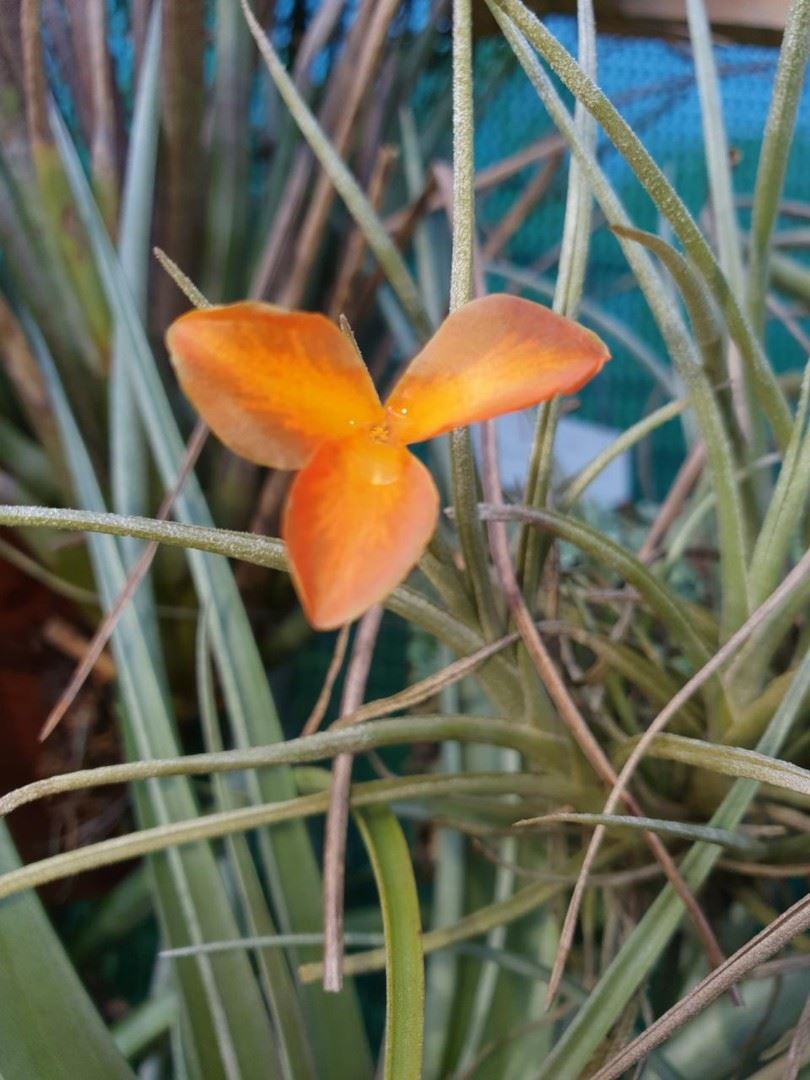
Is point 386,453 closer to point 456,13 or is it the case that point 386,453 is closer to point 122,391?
point 456,13

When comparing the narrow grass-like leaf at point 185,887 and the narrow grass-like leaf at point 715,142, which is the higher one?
the narrow grass-like leaf at point 715,142

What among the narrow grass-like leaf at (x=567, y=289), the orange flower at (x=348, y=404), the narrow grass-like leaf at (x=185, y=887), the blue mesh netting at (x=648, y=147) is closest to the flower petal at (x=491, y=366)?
the orange flower at (x=348, y=404)

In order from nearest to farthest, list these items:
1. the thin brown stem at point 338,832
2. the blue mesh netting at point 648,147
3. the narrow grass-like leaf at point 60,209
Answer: the thin brown stem at point 338,832
the narrow grass-like leaf at point 60,209
the blue mesh netting at point 648,147

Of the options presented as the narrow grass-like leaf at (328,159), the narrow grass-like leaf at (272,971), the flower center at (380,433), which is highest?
the narrow grass-like leaf at (328,159)

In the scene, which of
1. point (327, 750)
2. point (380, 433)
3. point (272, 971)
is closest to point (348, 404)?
point (380, 433)

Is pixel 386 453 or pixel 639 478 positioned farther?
pixel 639 478

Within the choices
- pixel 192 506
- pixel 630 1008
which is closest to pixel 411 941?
pixel 630 1008

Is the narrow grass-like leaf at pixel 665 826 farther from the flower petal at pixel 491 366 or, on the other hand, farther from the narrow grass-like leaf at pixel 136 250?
the narrow grass-like leaf at pixel 136 250

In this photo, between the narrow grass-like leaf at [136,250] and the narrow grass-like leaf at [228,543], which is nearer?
the narrow grass-like leaf at [228,543]
